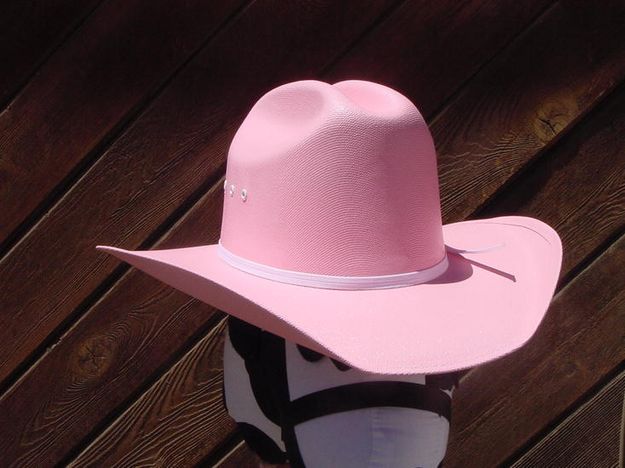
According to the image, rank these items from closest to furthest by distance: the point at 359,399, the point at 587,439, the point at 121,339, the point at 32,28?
1. the point at 359,399
2. the point at 32,28
3. the point at 121,339
4. the point at 587,439

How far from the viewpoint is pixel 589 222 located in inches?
60.4

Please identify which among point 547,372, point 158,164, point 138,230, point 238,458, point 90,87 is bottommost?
point 547,372

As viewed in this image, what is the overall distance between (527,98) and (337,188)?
911 mm

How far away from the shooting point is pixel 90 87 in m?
1.46

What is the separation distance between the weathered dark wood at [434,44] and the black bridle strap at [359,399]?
898 millimetres

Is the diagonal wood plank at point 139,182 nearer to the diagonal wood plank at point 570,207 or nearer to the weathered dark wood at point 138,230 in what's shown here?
the weathered dark wood at point 138,230

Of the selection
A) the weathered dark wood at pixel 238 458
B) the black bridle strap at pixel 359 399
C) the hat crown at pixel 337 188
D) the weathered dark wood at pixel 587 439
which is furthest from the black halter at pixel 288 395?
the weathered dark wood at pixel 587 439

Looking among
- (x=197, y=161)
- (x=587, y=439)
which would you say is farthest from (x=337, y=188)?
(x=587, y=439)

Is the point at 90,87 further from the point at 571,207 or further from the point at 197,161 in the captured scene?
the point at 571,207

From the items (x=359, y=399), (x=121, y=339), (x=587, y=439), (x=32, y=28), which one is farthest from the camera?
(x=587, y=439)

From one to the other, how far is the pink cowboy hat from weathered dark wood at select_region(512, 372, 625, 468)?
97cm

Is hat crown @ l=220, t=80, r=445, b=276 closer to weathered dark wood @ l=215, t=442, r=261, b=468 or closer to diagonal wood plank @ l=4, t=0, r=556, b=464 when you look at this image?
diagonal wood plank @ l=4, t=0, r=556, b=464

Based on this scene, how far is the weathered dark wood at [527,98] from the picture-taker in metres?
1.45

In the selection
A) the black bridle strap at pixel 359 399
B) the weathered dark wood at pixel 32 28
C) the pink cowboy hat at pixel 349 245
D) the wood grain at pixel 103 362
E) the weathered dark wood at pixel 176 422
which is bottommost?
the weathered dark wood at pixel 176 422
